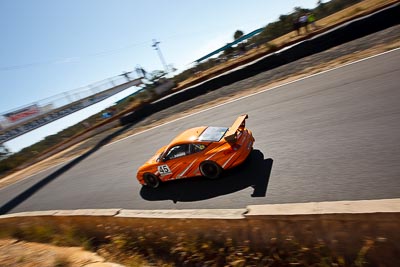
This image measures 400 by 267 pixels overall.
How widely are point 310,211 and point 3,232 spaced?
10.4m

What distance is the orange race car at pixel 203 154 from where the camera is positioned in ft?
22.9

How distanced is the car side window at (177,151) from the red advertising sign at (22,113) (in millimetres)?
22451

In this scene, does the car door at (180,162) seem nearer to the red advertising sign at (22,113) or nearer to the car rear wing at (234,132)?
the car rear wing at (234,132)

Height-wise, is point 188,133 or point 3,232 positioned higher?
point 188,133

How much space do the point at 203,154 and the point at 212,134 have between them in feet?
2.29

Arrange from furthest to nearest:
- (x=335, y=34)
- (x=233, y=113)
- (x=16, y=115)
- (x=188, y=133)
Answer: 1. (x=16, y=115)
2. (x=335, y=34)
3. (x=233, y=113)
4. (x=188, y=133)

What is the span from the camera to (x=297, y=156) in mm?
6793

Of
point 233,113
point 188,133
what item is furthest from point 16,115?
point 188,133

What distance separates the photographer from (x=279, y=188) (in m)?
5.96

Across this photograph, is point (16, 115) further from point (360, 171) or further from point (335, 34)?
point (360, 171)

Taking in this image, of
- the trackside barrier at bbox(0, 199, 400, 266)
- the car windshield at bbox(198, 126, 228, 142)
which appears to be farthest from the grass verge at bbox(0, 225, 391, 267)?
the car windshield at bbox(198, 126, 228, 142)

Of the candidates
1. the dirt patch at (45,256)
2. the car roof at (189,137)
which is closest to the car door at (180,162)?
the car roof at (189,137)

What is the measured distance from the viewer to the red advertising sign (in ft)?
81.3

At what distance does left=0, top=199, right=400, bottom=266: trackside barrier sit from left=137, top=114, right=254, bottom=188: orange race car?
1649mm
